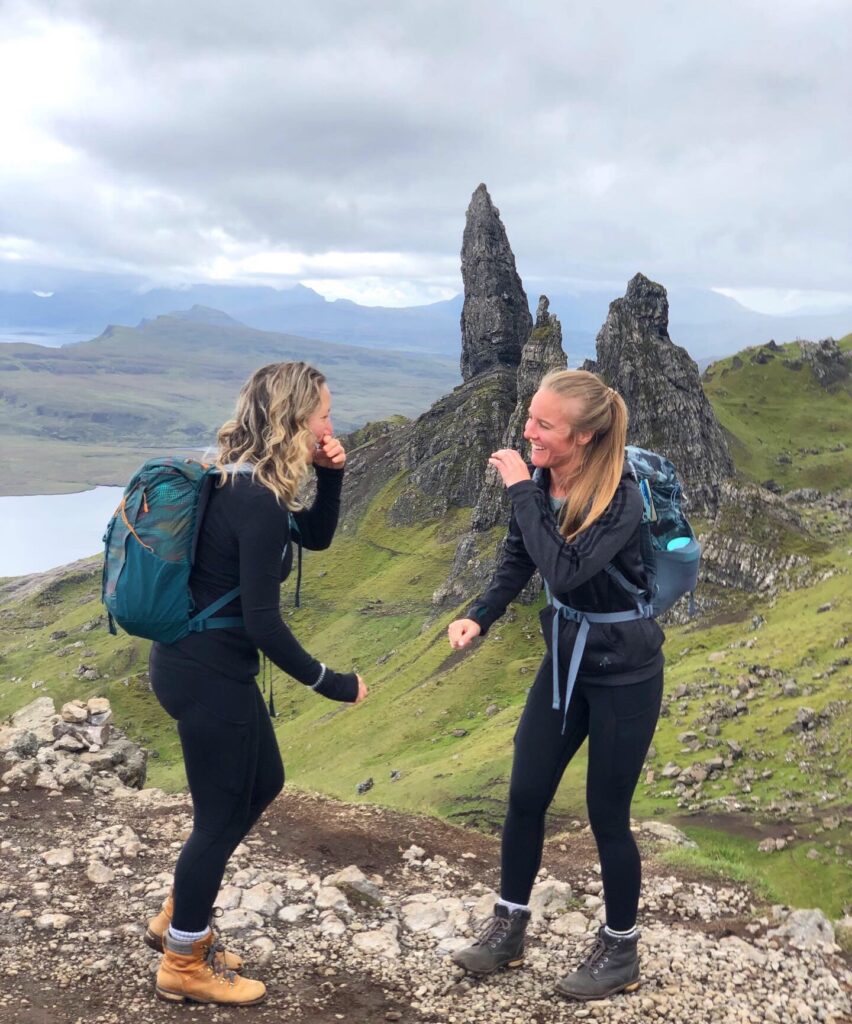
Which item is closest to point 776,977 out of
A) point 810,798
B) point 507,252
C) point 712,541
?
point 810,798

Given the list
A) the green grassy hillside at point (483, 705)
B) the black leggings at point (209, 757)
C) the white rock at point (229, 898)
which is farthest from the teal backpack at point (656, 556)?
the green grassy hillside at point (483, 705)

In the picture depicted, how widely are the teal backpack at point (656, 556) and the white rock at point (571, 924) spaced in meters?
3.29

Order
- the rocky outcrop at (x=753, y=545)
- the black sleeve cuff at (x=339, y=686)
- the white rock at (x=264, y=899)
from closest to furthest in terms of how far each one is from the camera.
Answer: the black sleeve cuff at (x=339, y=686), the white rock at (x=264, y=899), the rocky outcrop at (x=753, y=545)

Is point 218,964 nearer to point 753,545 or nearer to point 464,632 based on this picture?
point 464,632

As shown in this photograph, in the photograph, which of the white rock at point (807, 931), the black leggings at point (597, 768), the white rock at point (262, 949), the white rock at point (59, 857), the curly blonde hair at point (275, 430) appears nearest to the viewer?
the curly blonde hair at point (275, 430)

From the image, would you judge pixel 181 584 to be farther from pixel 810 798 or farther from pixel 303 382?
pixel 810 798

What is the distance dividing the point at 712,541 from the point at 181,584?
3906 centimetres

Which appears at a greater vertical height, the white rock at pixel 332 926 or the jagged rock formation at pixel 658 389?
the jagged rock formation at pixel 658 389

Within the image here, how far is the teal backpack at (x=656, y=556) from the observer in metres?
7.15

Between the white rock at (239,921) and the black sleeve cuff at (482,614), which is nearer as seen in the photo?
the black sleeve cuff at (482,614)

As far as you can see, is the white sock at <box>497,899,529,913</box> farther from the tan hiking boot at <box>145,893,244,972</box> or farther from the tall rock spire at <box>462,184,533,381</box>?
the tall rock spire at <box>462,184,533,381</box>

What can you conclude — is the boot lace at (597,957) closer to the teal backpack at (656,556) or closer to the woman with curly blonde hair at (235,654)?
the teal backpack at (656,556)

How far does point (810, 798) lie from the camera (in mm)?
16859

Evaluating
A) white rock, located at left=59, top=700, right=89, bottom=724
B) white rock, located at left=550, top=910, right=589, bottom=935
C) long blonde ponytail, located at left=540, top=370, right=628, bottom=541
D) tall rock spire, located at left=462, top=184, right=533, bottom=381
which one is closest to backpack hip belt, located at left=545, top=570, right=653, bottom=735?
long blonde ponytail, located at left=540, top=370, right=628, bottom=541
